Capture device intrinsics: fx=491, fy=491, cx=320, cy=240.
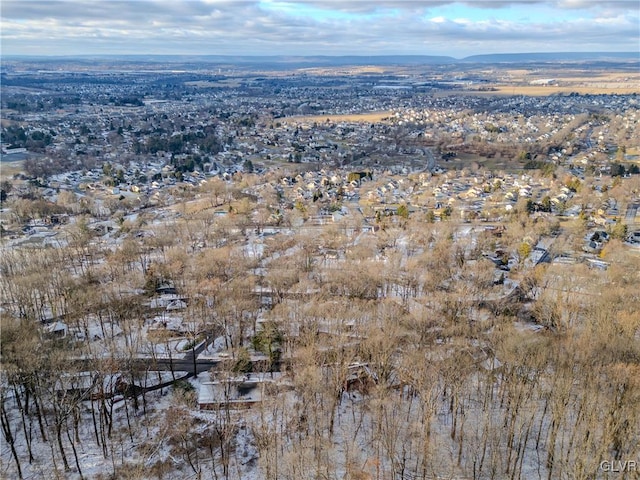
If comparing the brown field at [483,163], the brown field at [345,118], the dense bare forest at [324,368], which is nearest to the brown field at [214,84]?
the brown field at [345,118]

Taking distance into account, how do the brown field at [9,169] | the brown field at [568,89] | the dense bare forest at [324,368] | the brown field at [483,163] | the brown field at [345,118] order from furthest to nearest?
the brown field at [568,89], the brown field at [345,118], the brown field at [483,163], the brown field at [9,169], the dense bare forest at [324,368]

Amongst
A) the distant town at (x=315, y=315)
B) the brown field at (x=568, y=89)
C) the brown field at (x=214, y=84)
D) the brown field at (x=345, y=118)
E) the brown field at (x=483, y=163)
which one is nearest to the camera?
the distant town at (x=315, y=315)

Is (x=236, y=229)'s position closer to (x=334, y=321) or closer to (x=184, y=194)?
(x=184, y=194)

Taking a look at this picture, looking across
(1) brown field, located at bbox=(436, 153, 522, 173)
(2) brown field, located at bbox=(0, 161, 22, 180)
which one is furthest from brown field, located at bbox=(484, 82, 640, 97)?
(2) brown field, located at bbox=(0, 161, 22, 180)

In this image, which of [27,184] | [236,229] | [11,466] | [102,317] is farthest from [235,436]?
[27,184]

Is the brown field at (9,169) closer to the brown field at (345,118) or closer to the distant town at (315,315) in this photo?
the distant town at (315,315)

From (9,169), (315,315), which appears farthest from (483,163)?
(9,169)
